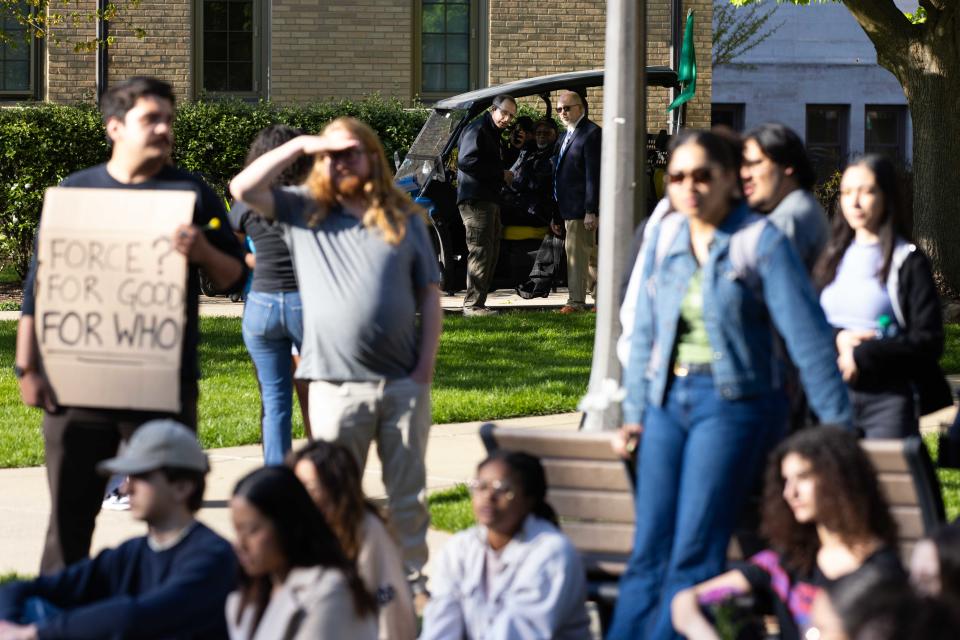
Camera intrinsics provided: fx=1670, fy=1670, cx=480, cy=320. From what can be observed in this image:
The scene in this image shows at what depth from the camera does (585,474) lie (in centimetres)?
544

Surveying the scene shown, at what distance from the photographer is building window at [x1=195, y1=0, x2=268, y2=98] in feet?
73.6

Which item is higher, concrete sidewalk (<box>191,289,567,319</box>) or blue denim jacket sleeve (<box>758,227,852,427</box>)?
blue denim jacket sleeve (<box>758,227,852,427</box>)

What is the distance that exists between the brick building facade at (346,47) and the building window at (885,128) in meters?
15.9

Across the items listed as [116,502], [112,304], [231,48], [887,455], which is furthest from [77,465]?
[231,48]

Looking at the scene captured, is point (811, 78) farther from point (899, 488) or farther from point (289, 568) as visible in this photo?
point (289, 568)

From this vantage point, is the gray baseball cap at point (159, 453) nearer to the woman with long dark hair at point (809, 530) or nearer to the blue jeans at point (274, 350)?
the woman with long dark hair at point (809, 530)

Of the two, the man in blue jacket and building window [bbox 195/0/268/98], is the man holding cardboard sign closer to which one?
the man in blue jacket

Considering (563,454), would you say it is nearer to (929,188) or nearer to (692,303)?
(692,303)

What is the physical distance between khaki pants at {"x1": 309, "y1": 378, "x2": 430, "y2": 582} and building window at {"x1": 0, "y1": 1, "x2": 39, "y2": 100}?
17.4 metres

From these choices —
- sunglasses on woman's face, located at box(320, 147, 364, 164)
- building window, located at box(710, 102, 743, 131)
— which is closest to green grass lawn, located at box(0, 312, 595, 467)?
sunglasses on woman's face, located at box(320, 147, 364, 164)

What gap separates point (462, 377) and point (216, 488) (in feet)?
12.4

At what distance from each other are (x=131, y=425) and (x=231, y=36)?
58.4 ft

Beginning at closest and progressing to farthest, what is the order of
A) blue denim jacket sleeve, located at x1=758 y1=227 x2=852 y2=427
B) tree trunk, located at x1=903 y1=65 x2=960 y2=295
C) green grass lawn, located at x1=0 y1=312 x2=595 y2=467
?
blue denim jacket sleeve, located at x1=758 y1=227 x2=852 y2=427, green grass lawn, located at x1=0 y1=312 x2=595 y2=467, tree trunk, located at x1=903 y1=65 x2=960 y2=295

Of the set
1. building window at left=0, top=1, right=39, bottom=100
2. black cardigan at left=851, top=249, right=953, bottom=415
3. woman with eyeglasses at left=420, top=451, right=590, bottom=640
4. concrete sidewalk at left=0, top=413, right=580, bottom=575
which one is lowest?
concrete sidewalk at left=0, top=413, right=580, bottom=575
